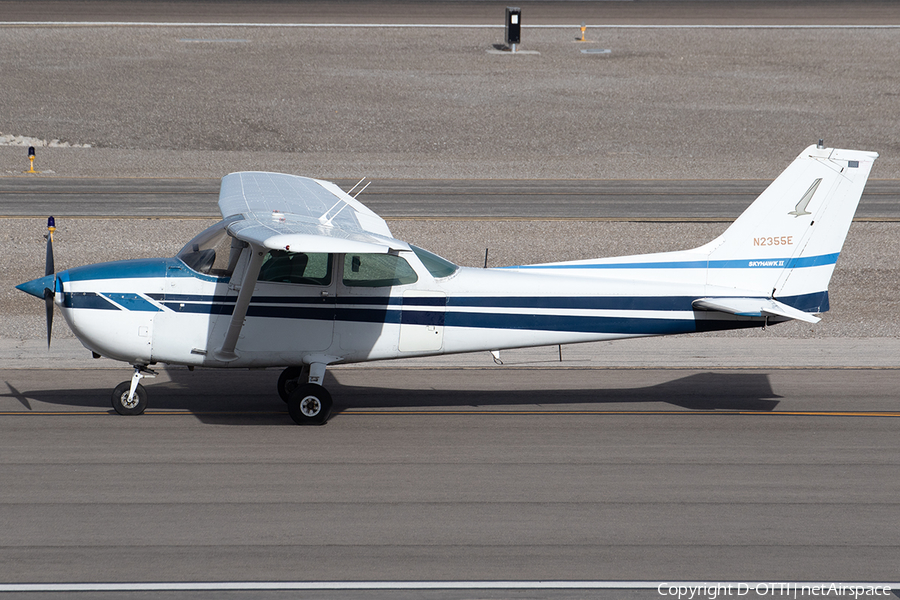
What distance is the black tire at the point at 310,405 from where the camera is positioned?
33.7 feet

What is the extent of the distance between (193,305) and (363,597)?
444 cm

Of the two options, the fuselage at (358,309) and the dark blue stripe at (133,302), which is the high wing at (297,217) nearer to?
the fuselage at (358,309)

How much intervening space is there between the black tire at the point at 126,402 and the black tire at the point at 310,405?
67.5 inches

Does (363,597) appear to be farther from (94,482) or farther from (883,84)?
(883,84)

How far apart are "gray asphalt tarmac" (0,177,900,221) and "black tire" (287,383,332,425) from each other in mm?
12450

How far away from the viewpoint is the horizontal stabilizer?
33.1 feet

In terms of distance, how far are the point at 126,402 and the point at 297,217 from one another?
2.83 m

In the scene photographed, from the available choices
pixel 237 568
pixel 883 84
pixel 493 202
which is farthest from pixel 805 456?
pixel 883 84

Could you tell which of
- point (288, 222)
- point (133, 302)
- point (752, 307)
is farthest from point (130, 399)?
point (752, 307)

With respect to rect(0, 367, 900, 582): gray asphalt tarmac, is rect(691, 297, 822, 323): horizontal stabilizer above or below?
above

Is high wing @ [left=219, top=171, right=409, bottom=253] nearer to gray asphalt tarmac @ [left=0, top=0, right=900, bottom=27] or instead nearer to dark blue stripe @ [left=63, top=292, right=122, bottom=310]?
dark blue stripe @ [left=63, top=292, right=122, bottom=310]

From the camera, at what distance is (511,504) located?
8.41 m

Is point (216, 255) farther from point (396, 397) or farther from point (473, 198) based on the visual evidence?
point (473, 198)

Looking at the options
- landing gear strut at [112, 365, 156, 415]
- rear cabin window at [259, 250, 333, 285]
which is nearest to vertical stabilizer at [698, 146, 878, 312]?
rear cabin window at [259, 250, 333, 285]
